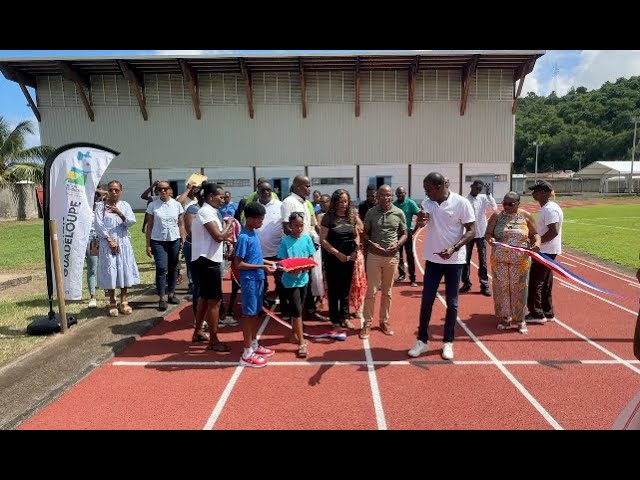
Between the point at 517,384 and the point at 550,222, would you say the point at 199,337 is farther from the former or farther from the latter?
the point at 550,222

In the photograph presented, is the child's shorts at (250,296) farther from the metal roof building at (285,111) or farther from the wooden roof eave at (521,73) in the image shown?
the wooden roof eave at (521,73)

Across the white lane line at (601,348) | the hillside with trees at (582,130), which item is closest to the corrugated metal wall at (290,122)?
the white lane line at (601,348)

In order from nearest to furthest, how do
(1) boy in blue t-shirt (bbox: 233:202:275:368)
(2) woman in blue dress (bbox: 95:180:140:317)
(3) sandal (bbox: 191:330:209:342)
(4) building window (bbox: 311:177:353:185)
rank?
(1) boy in blue t-shirt (bbox: 233:202:275:368)
(3) sandal (bbox: 191:330:209:342)
(2) woman in blue dress (bbox: 95:180:140:317)
(4) building window (bbox: 311:177:353:185)

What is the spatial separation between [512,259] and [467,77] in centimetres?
2291

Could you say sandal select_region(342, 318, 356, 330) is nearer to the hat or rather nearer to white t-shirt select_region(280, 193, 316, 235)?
white t-shirt select_region(280, 193, 316, 235)

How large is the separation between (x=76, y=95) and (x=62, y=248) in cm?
2613

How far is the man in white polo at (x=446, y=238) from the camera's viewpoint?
160 inches

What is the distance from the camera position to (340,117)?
26.3 metres

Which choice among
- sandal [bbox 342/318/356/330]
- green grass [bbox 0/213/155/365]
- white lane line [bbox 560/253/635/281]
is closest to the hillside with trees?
white lane line [bbox 560/253/635/281]

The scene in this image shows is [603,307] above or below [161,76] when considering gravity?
below

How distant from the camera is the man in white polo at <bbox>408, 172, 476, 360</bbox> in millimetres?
4059

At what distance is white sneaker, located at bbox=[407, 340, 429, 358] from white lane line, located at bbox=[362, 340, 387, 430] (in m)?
0.44
